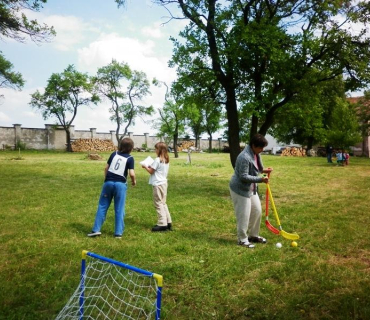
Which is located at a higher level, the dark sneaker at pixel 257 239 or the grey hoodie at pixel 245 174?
the grey hoodie at pixel 245 174

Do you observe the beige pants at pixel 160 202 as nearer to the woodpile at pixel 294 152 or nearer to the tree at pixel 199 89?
the tree at pixel 199 89

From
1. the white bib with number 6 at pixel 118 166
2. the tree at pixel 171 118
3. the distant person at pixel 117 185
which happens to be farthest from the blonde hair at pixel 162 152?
the tree at pixel 171 118

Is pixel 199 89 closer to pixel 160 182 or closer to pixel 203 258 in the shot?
pixel 160 182

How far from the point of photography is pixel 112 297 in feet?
13.2

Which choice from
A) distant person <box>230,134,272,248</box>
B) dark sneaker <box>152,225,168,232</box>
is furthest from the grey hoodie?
dark sneaker <box>152,225,168,232</box>

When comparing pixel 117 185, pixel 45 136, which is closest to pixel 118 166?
pixel 117 185

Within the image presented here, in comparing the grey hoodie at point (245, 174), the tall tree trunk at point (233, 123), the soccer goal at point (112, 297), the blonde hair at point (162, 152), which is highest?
the tall tree trunk at point (233, 123)

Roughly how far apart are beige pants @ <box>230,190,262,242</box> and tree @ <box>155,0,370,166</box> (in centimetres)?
447

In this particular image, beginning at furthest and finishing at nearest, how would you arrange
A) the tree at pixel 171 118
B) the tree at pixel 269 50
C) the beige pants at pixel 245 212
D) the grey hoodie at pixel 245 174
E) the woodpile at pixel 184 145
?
the woodpile at pixel 184 145 < the tree at pixel 171 118 < the tree at pixel 269 50 < the beige pants at pixel 245 212 < the grey hoodie at pixel 245 174

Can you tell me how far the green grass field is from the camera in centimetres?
382

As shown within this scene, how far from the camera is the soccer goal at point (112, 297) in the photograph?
349 centimetres

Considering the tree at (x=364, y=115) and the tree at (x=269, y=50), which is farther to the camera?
the tree at (x=364, y=115)

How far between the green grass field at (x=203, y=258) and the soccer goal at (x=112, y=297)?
0.70 feet

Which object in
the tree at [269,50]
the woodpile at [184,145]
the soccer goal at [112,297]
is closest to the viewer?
the soccer goal at [112,297]
